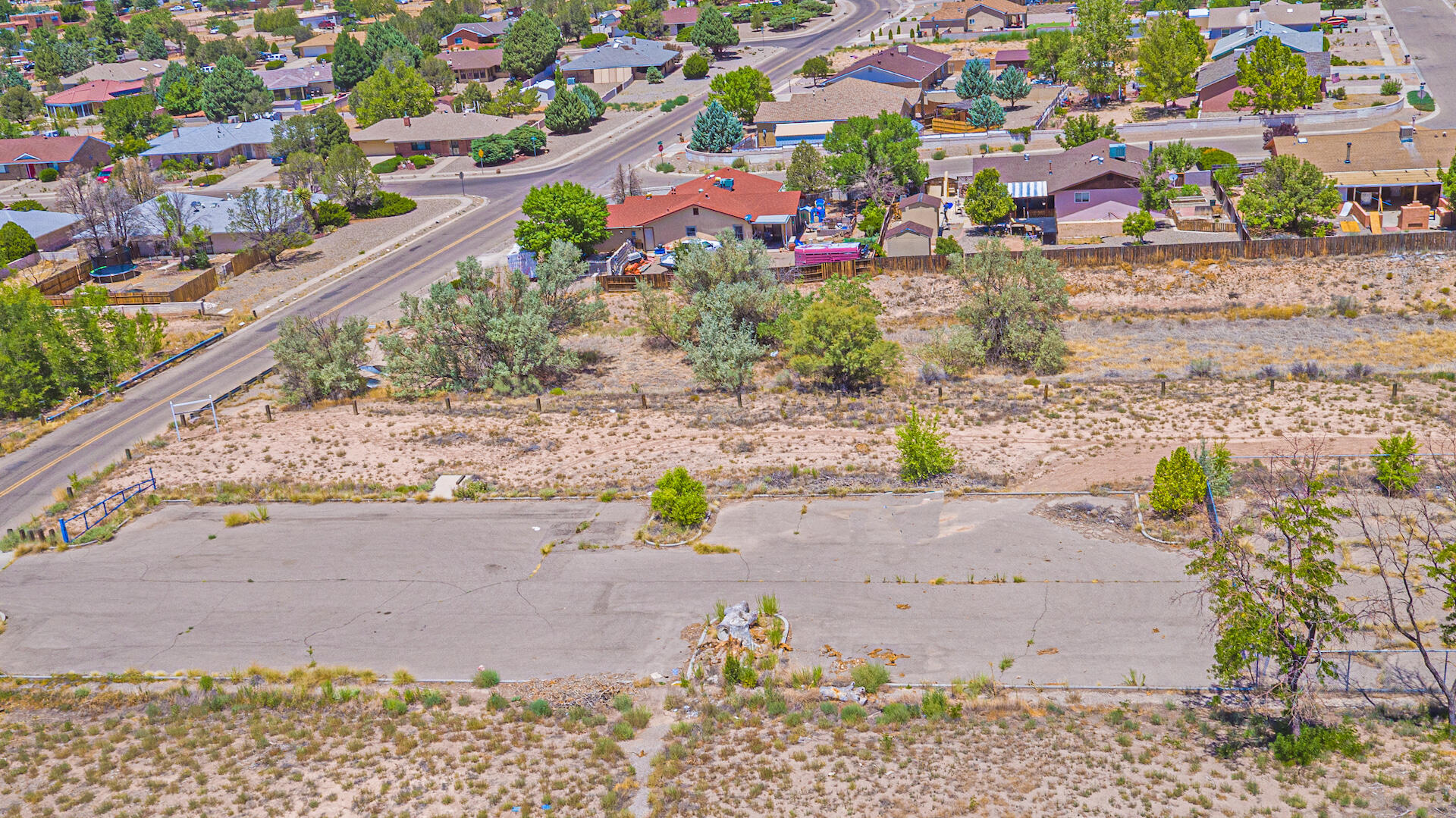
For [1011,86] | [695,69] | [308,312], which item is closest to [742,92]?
[1011,86]

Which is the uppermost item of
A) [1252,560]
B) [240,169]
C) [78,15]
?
[78,15]

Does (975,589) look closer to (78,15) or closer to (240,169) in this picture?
(240,169)

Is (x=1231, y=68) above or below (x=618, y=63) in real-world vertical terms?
below

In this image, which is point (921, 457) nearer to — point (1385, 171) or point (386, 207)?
point (1385, 171)

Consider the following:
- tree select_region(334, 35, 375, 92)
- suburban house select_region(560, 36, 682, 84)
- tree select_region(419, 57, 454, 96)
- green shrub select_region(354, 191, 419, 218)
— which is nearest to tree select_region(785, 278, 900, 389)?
green shrub select_region(354, 191, 419, 218)

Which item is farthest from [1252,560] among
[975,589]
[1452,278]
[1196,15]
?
[1196,15]
